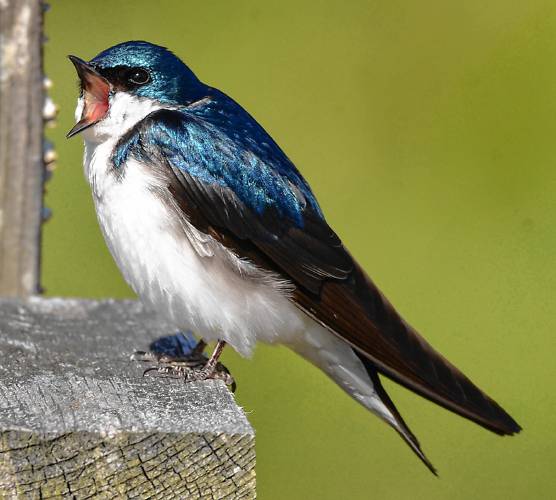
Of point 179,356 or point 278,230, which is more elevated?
point 278,230

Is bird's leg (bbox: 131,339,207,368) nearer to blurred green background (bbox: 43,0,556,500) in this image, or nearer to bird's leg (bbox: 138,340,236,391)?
bird's leg (bbox: 138,340,236,391)

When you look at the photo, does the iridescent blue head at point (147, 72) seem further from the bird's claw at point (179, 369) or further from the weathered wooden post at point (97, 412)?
the bird's claw at point (179, 369)

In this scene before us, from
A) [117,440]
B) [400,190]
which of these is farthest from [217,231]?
[400,190]

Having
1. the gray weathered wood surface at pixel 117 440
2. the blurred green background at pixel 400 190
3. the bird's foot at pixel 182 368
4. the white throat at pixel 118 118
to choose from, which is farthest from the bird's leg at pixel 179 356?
the blurred green background at pixel 400 190

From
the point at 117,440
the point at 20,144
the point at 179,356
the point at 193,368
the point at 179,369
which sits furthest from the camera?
the point at 20,144

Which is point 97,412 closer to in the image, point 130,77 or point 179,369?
A: point 179,369

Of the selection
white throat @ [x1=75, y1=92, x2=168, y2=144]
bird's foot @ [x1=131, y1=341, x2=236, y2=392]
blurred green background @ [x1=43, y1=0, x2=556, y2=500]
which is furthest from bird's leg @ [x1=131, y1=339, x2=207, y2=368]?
blurred green background @ [x1=43, y1=0, x2=556, y2=500]

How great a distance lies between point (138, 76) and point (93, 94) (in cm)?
8

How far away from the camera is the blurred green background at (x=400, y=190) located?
120 inches

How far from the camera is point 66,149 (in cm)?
337

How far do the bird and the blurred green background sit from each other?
83 cm

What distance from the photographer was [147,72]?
2.24 metres

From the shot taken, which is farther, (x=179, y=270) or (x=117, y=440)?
(x=179, y=270)

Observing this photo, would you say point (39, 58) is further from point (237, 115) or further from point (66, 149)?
point (66, 149)
